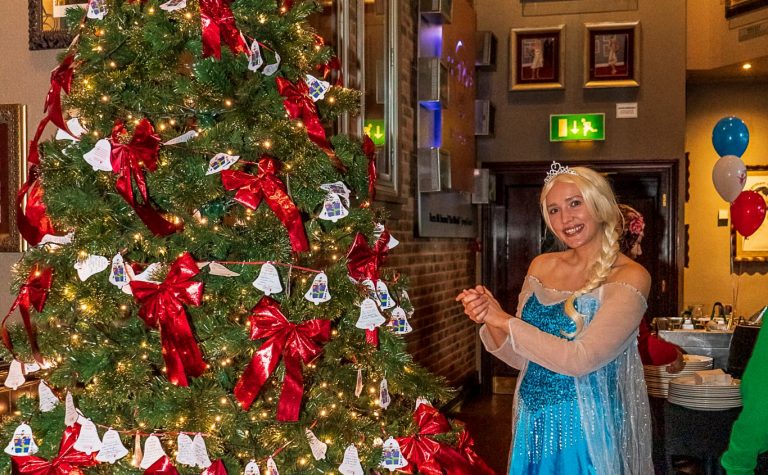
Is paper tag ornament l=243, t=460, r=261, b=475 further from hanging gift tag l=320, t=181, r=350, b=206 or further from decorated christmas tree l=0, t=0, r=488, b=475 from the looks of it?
hanging gift tag l=320, t=181, r=350, b=206

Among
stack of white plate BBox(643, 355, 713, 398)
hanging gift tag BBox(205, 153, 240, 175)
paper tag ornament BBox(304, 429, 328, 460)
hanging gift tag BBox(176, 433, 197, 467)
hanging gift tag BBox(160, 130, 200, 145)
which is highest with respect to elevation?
hanging gift tag BBox(160, 130, 200, 145)

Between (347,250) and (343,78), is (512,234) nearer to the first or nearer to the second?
(343,78)

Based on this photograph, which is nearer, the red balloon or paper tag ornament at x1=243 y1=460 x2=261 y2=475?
paper tag ornament at x1=243 y1=460 x2=261 y2=475

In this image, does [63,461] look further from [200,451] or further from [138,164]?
[138,164]

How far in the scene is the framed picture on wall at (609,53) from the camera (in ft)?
25.0

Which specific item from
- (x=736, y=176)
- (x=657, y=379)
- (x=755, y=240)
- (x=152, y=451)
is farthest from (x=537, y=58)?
(x=152, y=451)

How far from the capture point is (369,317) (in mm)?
1980

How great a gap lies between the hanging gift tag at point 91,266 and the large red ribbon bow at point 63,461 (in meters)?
0.35

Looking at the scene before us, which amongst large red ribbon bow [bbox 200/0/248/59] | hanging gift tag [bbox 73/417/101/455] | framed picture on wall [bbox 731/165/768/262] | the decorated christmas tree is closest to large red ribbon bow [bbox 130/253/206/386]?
the decorated christmas tree

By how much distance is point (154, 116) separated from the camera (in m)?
1.90

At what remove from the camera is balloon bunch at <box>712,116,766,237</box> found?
6062mm

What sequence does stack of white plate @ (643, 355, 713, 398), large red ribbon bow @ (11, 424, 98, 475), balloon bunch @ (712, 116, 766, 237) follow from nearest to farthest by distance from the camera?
large red ribbon bow @ (11, 424, 98, 475) → stack of white plate @ (643, 355, 713, 398) → balloon bunch @ (712, 116, 766, 237)

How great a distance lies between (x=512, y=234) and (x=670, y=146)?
1653mm

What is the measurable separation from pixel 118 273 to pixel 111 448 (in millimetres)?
377
